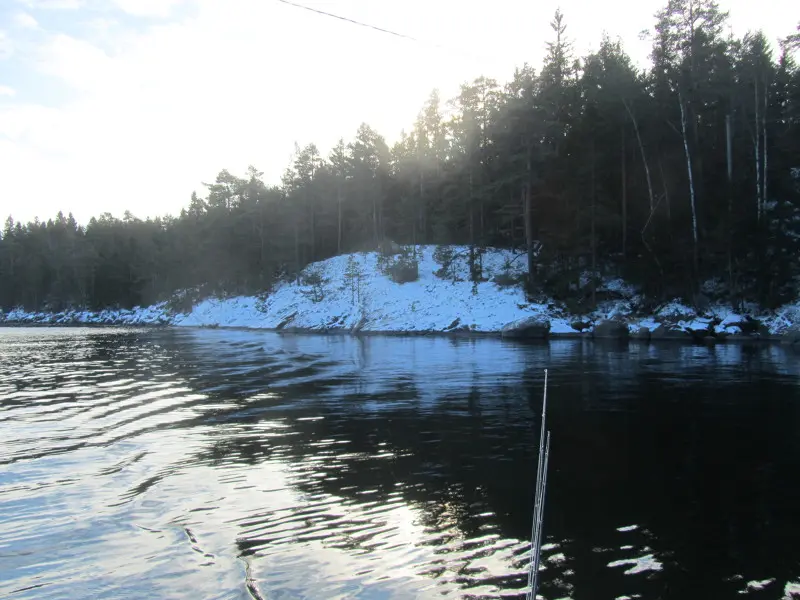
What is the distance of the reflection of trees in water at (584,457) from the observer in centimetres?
511

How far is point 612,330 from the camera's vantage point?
3494cm

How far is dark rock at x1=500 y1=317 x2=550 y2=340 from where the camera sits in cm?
3662

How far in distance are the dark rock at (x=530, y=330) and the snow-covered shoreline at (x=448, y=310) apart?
7cm

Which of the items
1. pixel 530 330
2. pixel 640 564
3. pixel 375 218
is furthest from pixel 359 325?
pixel 640 564

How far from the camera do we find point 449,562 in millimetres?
4844

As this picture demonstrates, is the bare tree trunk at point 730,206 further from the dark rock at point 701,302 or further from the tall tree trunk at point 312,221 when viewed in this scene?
the tall tree trunk at point 312,221

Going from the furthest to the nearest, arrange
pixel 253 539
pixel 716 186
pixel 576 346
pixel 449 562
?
1. pixel 716 186
2. pixel 576 346
3. pixel 253 539
4. pixel 449 562

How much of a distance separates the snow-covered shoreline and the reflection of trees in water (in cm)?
1730

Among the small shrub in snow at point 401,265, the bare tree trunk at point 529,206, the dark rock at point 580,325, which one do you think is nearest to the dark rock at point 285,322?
the small shrub in snow at point 401,265

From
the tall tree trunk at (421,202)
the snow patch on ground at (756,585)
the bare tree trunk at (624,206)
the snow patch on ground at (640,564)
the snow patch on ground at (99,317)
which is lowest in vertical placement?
the snow patch on ground at (756,585)

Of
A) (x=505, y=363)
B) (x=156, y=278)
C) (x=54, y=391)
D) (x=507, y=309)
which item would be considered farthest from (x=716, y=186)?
(x=156, y=278)

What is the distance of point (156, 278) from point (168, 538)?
86.0 meters

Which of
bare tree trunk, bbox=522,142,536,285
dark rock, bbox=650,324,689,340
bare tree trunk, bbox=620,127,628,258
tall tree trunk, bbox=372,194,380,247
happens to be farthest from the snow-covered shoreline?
bare tree trunk, bbox=620,127,628,258

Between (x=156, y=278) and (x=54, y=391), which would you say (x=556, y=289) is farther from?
(x=156, y=278)
